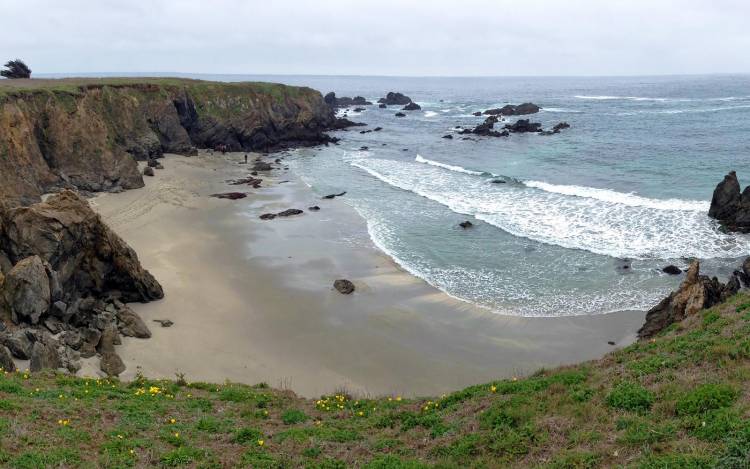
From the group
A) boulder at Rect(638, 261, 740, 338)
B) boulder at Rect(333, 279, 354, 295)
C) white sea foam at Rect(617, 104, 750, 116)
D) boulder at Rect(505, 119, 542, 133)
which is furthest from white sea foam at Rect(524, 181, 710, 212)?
white sea foam at Rect(617, 104, 750, 116)

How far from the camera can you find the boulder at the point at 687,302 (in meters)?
17.9


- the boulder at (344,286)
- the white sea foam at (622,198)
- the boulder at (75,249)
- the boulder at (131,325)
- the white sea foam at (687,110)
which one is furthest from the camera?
the white sea foam at (687,110)

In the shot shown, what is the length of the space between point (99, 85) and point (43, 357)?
4312cm

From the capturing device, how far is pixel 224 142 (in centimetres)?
6325

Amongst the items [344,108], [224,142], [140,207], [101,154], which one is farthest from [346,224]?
[344,108]

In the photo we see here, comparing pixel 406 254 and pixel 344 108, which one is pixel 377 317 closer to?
pixel 406 254

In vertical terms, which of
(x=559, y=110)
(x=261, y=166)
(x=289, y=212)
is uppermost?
(x=559, y=110)

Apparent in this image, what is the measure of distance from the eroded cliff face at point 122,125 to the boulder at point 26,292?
56.3ft

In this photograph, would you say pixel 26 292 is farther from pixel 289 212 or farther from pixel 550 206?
pixel 550 206

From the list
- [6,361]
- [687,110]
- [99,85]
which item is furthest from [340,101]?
[6,361]

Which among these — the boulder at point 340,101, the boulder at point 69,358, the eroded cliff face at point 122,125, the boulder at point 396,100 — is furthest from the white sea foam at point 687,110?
the boulder at point 69,358

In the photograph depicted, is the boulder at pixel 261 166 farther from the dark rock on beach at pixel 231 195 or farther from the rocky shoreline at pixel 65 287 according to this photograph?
the rocky shoreline at pixel 65 287

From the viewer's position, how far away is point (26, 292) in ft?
58.0

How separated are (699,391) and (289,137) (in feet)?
216
